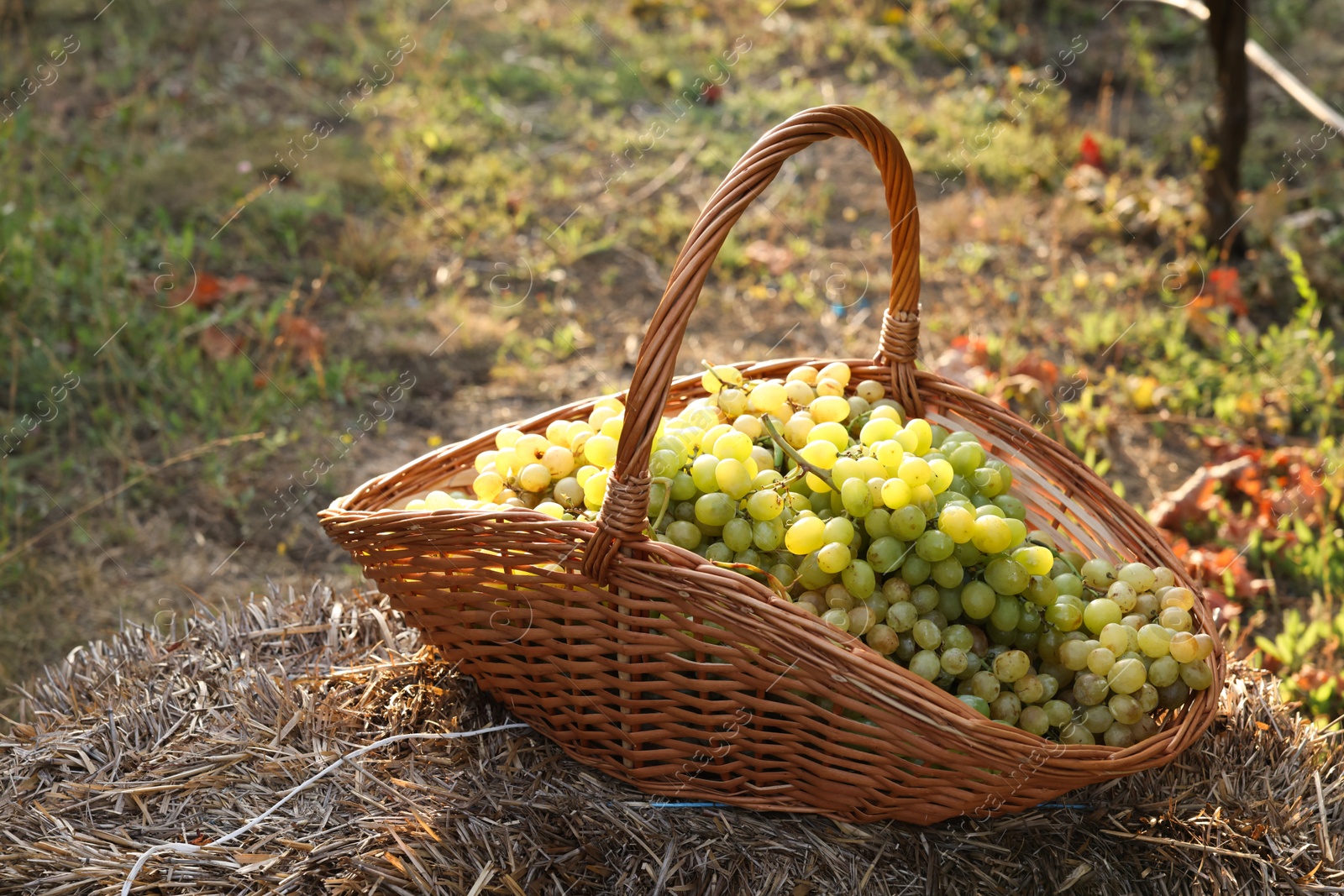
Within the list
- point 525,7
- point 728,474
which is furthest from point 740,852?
point 525,7

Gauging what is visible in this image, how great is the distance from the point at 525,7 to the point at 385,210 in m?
2.83

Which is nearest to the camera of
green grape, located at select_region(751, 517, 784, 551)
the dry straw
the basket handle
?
the basket handle

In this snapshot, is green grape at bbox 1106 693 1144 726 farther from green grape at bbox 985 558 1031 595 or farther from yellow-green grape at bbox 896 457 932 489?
yellow-green grape at bbox 896 457 932 489

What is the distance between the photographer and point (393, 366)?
3646 millimetres

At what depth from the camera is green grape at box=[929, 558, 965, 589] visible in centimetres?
158

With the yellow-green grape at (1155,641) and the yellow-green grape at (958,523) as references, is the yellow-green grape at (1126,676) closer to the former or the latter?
the yellow-green grape at (1155,641)

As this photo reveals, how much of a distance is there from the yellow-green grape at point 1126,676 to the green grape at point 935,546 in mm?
322

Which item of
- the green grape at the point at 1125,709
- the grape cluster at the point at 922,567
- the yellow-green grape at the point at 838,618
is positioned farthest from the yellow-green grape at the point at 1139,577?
the yellow-green grape at the point at 838,618

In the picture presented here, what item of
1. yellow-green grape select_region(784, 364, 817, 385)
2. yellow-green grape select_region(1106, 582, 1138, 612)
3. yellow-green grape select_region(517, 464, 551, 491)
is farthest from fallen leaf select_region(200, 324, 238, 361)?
yellow-green grape select_region(1106, 582, 1138, 612)

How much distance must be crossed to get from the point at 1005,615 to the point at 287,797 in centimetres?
120

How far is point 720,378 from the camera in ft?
6.24

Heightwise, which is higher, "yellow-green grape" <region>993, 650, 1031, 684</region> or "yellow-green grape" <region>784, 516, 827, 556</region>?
"yellow-green grape" <region>784, 516, 827, 556</region>

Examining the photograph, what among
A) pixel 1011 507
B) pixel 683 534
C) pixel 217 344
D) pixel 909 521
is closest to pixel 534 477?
pixel 683 534

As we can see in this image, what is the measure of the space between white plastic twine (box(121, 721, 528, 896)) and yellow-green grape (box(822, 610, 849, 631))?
0.59 meters
